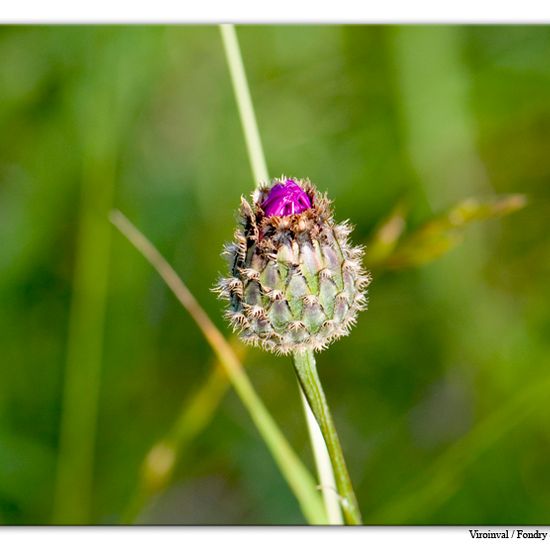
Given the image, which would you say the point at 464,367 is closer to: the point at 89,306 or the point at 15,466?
Answer: the point at 89,306

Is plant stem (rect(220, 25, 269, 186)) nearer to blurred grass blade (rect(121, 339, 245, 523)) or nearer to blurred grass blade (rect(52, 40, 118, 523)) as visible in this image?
blurred grass blade (rect(121, 339, 245, 523))

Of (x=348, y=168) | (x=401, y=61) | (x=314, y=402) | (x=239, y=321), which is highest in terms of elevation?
(x=401, y=61)

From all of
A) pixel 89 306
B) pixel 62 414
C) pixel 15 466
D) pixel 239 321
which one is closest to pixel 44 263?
pixel 89 306

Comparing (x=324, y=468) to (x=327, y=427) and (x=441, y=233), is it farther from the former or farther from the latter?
(x=441, y=233)

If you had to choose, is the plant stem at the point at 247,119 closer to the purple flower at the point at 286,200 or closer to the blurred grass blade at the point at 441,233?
the purple flower at the point at 286,200

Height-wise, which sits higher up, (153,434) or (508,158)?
(508,158)

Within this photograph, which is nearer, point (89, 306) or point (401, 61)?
point (89, 306)

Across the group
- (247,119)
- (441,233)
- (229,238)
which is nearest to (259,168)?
(247,119)

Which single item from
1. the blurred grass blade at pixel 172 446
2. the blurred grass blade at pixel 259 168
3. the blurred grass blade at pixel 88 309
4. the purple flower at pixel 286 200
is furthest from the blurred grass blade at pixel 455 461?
the purple flower at pixel 286 200
